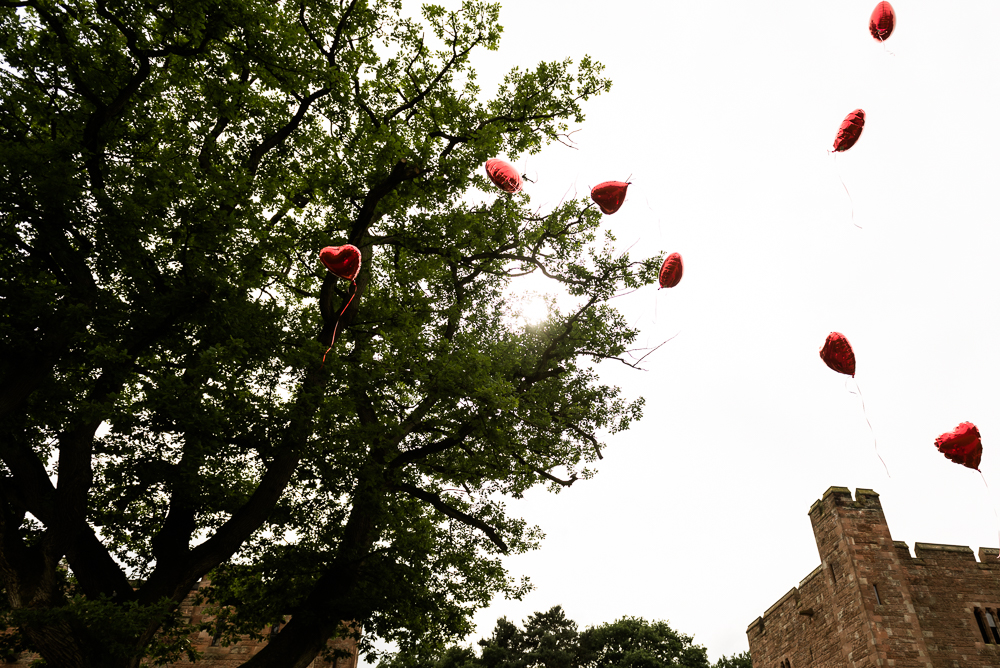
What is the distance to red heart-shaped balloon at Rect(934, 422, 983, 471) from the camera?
938cm

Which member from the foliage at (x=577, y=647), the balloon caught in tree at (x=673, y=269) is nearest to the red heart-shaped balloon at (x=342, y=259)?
the balloon caught in tree at (x=673, y=269)

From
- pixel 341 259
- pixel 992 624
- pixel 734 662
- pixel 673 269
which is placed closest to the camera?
pixel 341 259

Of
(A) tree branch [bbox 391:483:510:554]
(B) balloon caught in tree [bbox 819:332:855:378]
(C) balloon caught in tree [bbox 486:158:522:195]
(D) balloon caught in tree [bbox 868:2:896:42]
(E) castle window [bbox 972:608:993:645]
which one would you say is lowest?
(A) tree branch [bbox 391:483:510:554]

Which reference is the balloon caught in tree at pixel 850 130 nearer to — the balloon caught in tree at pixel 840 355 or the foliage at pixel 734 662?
the balloon caught in tree at pixel 840 355

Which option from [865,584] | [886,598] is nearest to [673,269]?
[865,584]

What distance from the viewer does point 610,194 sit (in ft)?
34.5

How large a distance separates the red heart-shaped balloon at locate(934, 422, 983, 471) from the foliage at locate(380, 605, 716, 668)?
37.4 m

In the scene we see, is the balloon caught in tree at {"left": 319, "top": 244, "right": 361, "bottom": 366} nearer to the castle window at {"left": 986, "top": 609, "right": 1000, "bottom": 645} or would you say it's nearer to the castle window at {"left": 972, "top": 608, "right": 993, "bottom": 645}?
the castle window at {"left": 972, "top": 608, "right": 993, "bottom": 645}

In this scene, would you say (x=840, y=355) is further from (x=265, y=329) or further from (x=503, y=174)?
(x=265, y=329)

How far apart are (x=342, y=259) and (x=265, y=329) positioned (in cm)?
173

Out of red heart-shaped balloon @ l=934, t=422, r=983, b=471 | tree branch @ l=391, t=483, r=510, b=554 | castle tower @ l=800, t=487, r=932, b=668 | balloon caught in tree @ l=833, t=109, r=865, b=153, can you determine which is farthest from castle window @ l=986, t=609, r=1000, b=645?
balloon caught in tree @ l=833, t=109, r=865, b=153

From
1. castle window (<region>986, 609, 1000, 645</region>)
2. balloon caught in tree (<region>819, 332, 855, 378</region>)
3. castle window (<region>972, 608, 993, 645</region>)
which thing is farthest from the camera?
castle window (<region>986, 609, 1000, 645</region>)

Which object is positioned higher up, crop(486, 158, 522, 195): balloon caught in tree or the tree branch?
crop(486, 158, 522, 195): balloon caught in tree

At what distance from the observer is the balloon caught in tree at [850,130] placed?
9828 mm
